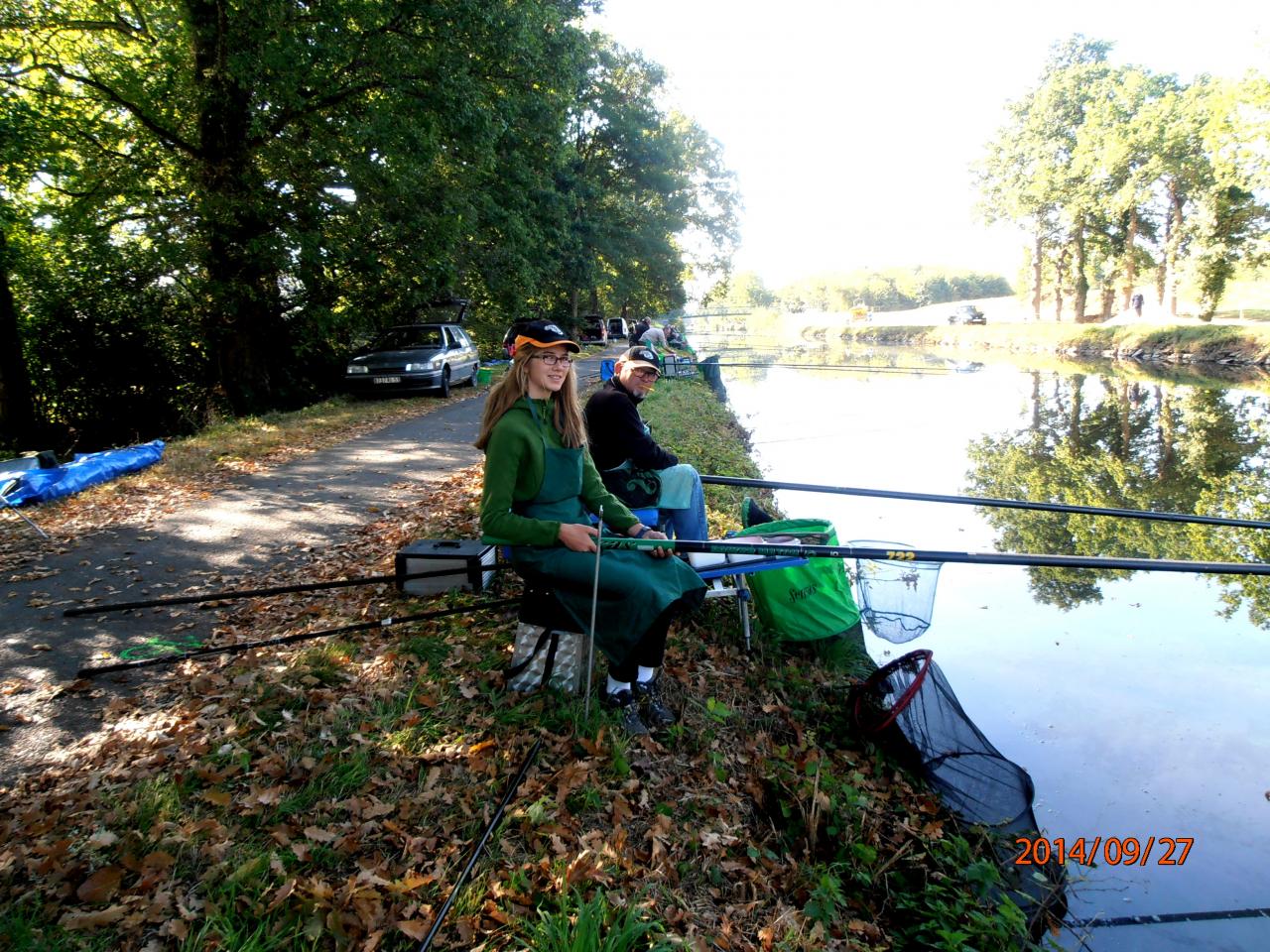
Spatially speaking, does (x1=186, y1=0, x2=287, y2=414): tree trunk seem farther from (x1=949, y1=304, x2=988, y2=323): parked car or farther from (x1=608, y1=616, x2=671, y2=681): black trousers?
(x1=949, y1=304, x2=988, y2=323): parked car

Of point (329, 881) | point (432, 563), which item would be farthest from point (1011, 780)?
point (432, 563)

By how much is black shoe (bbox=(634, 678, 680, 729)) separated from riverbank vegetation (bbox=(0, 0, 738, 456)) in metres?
11.2

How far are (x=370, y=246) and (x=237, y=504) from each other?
32.2 feet

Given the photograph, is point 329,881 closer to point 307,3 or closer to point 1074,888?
point 1074,888

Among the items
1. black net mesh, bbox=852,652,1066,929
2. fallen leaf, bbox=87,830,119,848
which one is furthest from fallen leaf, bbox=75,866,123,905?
black net mesh, bbox=852,652,1066,929

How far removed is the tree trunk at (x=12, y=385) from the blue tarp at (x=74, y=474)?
5.59 metres

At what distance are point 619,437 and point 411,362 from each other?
40.6 ft

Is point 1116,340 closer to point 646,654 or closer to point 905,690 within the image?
point 905,690

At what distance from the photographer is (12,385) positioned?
43.5 feet

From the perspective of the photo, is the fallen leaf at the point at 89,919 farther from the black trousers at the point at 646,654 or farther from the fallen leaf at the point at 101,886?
the black trousers at the point at 646,654

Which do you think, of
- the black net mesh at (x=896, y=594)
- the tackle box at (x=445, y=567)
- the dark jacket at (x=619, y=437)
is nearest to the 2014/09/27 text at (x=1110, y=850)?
the black net mesh at (x=896, y=594)

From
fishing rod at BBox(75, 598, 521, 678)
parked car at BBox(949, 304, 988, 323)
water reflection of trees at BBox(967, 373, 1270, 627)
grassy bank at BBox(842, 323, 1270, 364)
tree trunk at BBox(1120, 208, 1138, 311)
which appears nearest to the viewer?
fishing rod at BBox(75, 598, 521, 678)

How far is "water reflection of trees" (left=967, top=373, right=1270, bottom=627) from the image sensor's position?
8.22m

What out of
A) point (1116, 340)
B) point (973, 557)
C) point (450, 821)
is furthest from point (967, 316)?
point (450, 821)
